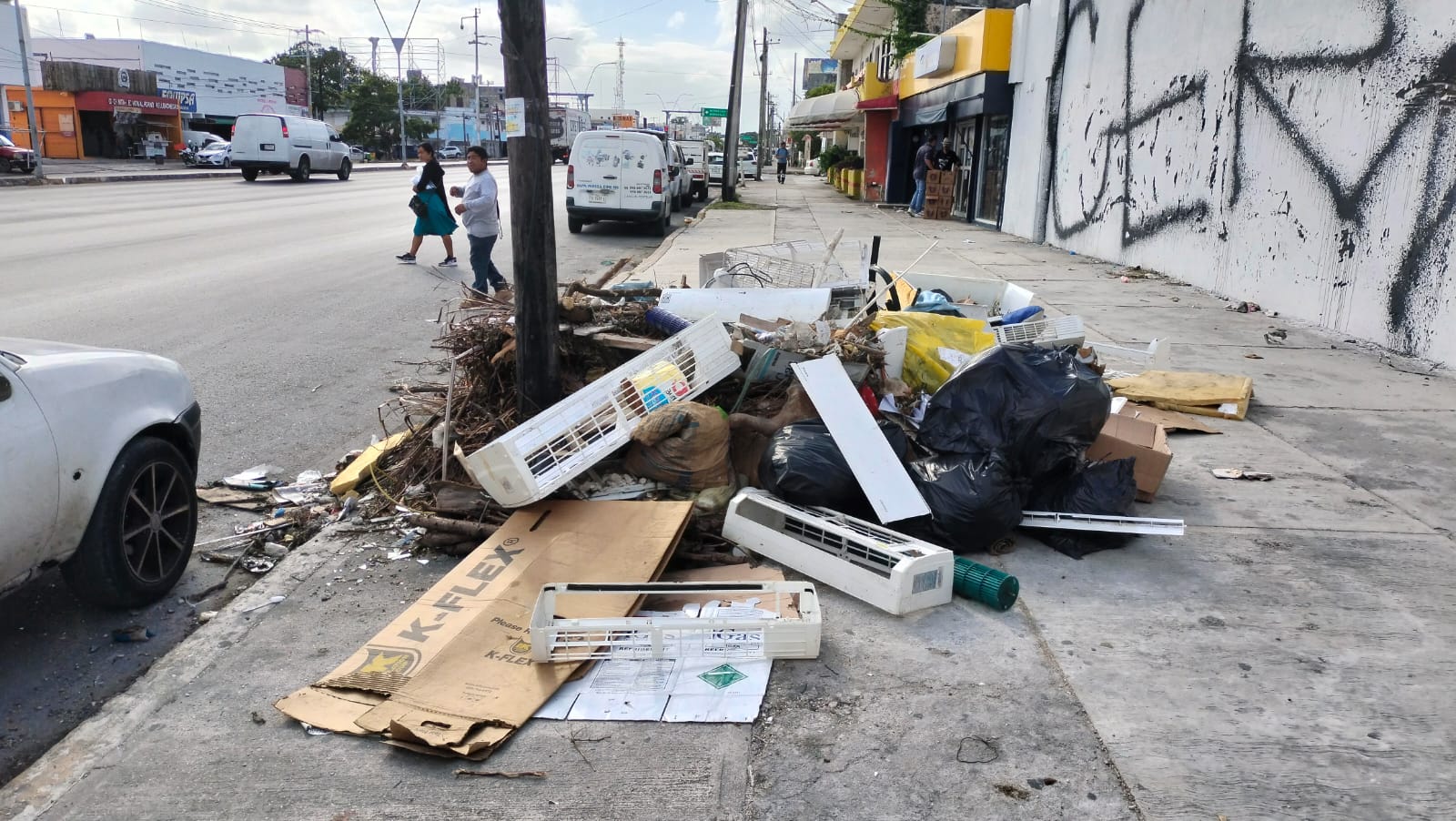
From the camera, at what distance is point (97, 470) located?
3422 mm

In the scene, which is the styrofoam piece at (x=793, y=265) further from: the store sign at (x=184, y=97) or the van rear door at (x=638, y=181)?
the store sign at (x=184, y=97)

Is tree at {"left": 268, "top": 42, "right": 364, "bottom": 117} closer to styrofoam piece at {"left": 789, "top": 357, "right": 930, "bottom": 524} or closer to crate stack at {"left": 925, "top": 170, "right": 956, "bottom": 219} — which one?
crate stack at {"left": 925, "top": 170, "right": 956, "bottom": 219}

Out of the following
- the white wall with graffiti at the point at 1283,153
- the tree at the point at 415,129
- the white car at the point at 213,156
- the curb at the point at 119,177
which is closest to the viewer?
the white wall with graffiti at the point at 1283,153

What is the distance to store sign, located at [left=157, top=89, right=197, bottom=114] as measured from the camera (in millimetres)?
52938

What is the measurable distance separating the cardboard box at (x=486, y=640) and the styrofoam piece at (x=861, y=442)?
2.51 feet

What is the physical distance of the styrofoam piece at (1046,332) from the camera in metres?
5.46

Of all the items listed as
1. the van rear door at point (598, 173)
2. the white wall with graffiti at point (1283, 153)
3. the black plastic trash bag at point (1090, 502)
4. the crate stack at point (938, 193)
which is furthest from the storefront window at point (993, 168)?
the black plastic trash bag at point (1090, 502)

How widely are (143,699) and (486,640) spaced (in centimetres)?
109

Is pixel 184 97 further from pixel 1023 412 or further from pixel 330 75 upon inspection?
pixel 1023 412

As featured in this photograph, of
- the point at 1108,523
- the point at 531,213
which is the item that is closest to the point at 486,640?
the point at 531,213

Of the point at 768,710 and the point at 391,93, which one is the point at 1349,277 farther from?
the point at 391,93

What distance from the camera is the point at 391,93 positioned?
7419cm

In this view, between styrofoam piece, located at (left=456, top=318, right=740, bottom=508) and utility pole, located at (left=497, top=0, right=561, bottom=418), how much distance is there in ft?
1.87

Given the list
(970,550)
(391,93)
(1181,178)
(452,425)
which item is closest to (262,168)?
(1181,178)
